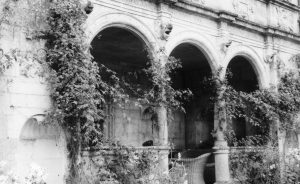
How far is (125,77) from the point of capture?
12.3 metres

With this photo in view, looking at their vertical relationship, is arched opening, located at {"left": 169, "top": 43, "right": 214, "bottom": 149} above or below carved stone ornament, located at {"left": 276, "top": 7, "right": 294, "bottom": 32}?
below

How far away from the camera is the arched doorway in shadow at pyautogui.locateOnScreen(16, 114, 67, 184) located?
676 centimetres

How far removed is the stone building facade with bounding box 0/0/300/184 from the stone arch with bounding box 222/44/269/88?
0.02m

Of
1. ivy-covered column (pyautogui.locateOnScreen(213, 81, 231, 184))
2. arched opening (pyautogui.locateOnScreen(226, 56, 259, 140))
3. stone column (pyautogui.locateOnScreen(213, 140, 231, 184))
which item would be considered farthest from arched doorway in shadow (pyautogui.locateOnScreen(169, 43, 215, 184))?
stone column (pyautogui.locateOnScreen(213, 140, 231, 184))

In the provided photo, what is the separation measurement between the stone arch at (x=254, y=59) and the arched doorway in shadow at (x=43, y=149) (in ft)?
17.0

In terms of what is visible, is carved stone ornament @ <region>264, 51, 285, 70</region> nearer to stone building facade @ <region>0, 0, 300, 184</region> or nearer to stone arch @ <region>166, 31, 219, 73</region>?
stone building facade @ <region>0, 0, 300, 184</region>

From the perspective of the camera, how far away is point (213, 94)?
10.4m

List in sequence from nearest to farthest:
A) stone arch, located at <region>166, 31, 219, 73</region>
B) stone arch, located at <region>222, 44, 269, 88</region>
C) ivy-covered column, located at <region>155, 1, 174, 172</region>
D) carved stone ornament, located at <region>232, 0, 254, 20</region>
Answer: ivy-covered column, located at <region>155, 1, 174, 172</region> → stone arch, located at <region>166, 31, 219, 73</region> → stone arch, located at <region>222, 44, 269, 88</region> → carved stone ornament, located at <region>232, 0, 254, 20</region>

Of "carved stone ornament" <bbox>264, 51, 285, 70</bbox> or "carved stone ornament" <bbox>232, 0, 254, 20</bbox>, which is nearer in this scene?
"carved stone ornament" <bbox>232, 0, 254, 20</bbox>

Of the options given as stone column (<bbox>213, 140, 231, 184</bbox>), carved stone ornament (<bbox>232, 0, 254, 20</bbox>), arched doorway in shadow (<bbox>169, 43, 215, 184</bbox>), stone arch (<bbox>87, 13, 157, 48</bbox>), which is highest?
carved stone ornament (<bbox>232, 0, 254, 20</bbox>)

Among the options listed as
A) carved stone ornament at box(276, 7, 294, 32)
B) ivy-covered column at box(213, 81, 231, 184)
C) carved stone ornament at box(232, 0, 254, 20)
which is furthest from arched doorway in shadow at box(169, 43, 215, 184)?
ivy-covered column at box(213, 81, 231, 184)

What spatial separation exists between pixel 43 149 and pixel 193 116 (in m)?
7.70

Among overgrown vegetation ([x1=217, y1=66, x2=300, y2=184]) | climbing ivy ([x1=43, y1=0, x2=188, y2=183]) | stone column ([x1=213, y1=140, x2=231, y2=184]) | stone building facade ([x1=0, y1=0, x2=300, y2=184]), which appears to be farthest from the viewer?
overgrown vegetation ([x1=217, y1=66, x2=300, y2=184])

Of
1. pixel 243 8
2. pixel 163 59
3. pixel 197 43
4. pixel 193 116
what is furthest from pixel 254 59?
pixel 163 59
